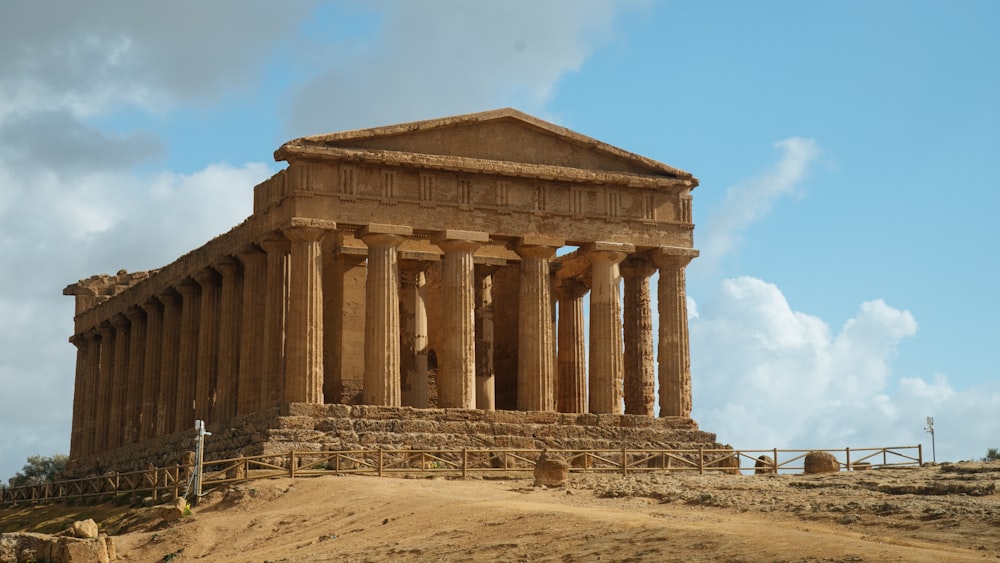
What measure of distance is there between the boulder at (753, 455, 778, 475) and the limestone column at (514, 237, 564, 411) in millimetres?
8911

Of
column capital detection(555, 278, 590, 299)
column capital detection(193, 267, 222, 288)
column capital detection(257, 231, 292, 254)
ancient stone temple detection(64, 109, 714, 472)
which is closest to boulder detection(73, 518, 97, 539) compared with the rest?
ancient stone temple detection(64, 109, 714, 472)

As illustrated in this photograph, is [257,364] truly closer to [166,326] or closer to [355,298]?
[355,298]

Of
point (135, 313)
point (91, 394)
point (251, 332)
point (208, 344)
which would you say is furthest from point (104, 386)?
point (251, 332)

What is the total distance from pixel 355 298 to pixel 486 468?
1530cm

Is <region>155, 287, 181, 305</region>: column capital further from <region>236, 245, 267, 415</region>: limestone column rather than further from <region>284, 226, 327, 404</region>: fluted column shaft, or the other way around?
<region>284, 226, 327, 404</region>: fluted column shaft

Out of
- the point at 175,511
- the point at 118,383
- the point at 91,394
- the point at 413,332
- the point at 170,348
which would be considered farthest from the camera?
the point at 91,394

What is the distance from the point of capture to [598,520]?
33.0 m

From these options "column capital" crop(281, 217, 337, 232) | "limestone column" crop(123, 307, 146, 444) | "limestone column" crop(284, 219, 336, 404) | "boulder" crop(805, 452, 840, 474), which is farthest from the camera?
"limestone column" crop(123, 307, 146, 444)

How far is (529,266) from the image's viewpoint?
57.1m

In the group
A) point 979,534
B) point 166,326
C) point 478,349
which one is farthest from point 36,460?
point 979,534

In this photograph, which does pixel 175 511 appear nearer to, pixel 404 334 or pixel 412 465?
pixel 412 465

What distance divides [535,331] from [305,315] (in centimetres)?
836

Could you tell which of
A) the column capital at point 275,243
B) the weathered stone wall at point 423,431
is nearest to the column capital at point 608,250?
the weathered stone wall at point 423,431

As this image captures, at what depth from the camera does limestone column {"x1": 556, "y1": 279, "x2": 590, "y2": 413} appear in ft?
203
